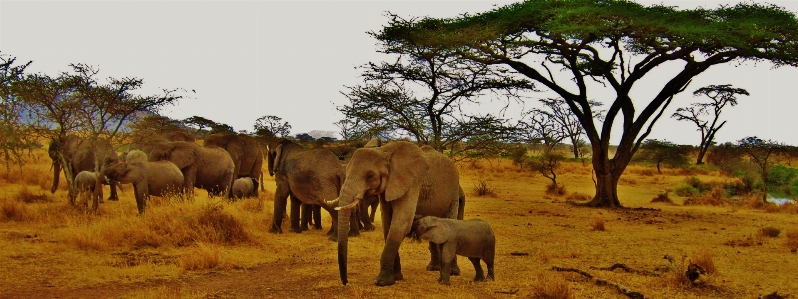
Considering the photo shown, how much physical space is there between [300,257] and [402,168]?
3067 millimetres

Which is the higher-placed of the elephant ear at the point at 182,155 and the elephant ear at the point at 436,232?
the elephant ear at the point at 182,155

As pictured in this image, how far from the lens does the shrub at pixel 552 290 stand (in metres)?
7.07

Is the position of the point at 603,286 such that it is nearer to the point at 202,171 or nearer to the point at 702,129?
the point at 202,171

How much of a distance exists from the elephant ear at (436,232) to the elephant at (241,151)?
11.2 metres

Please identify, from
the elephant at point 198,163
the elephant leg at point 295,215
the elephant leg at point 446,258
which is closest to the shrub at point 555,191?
the elephant at point 198,163

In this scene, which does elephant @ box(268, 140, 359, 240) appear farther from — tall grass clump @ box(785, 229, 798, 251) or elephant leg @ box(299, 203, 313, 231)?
tall grass clump @ box(785, 229, 798, 251)

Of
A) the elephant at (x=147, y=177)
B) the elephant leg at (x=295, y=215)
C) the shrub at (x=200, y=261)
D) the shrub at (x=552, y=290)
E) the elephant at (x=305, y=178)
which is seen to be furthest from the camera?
the elephant at (x=147, y=177)

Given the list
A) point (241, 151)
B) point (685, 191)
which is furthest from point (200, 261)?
point (685, 191)

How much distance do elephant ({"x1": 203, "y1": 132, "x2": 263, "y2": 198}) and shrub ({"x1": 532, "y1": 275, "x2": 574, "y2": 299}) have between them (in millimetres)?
12022

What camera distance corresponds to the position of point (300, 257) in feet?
32.1

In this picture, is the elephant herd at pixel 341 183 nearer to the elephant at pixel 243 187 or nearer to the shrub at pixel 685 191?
the elephant at pixel 243 187

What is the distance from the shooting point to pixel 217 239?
10.3m

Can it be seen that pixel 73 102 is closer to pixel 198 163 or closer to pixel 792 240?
pixel 198 163

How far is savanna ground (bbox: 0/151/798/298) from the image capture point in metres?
7.43
